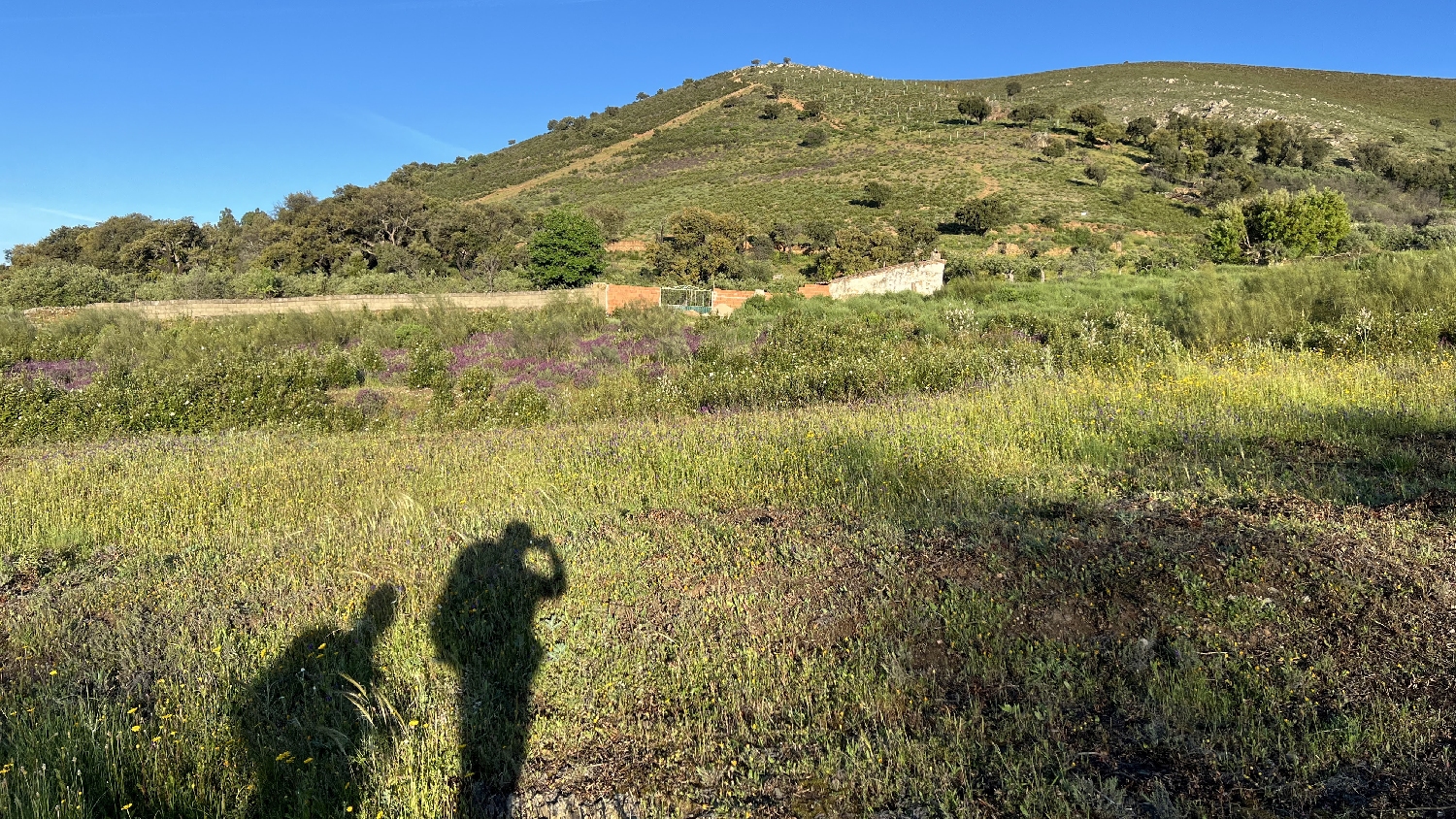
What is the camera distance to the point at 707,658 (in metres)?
2.94

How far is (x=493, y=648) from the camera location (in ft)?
10.5

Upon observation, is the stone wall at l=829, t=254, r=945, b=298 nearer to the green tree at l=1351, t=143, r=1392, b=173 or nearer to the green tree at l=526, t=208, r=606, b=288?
the green tree at l=526, t=208, r=606, b=288

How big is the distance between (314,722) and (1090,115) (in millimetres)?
67197

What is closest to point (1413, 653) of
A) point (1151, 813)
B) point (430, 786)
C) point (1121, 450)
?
point (1151, 813)

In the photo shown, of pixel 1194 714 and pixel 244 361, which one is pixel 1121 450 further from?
pixel 244 361

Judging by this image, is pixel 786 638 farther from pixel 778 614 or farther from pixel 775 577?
pixel 775 577

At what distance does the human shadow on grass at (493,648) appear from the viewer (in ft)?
7.97

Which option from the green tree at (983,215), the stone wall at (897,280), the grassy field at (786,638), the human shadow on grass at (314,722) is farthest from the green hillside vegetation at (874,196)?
the human shadow on grass at (314,722)

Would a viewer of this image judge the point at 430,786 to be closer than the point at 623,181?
Yes

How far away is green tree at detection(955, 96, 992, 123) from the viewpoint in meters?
64.0

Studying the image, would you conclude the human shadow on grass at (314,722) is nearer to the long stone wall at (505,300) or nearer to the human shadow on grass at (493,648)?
the human shadow on grass at (493,648)

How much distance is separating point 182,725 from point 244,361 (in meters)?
13.0

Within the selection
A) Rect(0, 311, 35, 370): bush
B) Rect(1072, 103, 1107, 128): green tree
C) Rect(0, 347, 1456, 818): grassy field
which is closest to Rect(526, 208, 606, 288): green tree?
Rect(0, 311, 35, 370): bush

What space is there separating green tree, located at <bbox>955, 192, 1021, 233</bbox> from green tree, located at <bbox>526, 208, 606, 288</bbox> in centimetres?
1976
